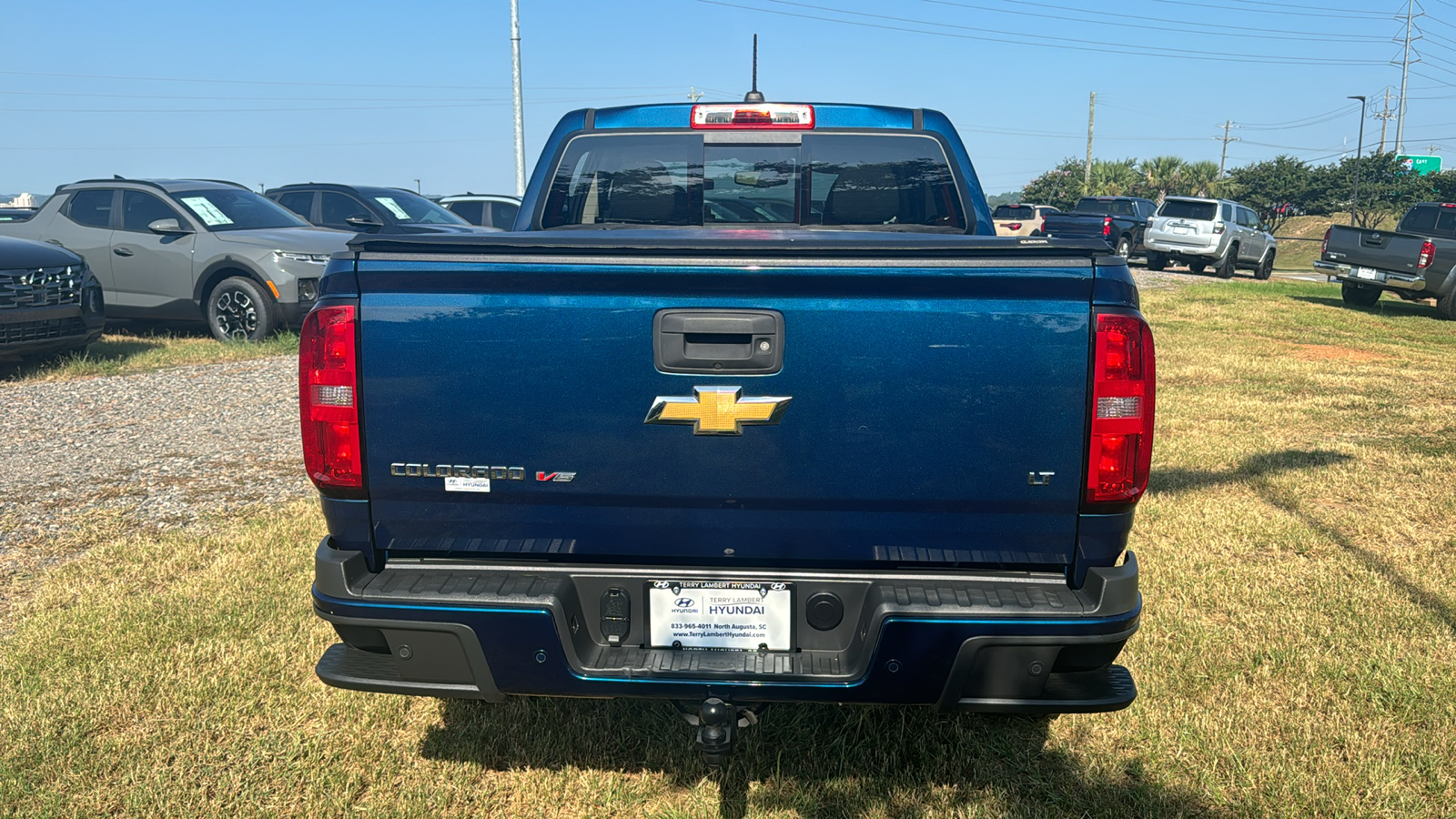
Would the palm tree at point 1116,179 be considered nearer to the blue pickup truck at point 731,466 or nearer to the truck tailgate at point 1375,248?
the truck tailgate at point 1375,248

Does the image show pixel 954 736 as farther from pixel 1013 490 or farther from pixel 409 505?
pixel 409 505

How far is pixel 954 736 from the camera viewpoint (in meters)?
3.47

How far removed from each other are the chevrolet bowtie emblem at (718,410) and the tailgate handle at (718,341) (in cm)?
5

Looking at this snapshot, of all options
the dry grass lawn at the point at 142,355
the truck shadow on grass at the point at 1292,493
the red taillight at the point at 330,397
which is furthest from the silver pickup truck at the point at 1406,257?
the red taillight at the point at 330,397

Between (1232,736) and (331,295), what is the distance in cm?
301

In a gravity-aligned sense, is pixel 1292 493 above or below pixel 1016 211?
below

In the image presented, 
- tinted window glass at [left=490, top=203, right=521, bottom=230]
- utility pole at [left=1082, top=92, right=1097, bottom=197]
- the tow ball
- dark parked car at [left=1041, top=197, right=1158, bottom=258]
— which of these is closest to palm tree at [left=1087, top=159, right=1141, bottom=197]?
utility pole at [left=1082, top=92, right=1097, bottom=197]

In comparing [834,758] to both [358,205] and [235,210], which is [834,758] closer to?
[235,210]

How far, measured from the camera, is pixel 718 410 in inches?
96.3

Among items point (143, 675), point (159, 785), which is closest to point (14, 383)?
point (143, 675)

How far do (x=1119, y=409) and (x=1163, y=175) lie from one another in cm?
6087

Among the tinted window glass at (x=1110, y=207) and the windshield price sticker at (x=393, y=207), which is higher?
the tinted window glass at (x=1110, y=207)

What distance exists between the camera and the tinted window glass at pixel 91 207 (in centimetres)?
1152

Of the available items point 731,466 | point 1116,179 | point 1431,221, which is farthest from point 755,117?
point 1116,179
